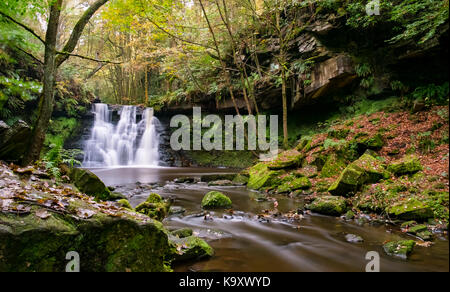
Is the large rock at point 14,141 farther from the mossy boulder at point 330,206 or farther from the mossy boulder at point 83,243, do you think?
the mossy boulder at point 330,206

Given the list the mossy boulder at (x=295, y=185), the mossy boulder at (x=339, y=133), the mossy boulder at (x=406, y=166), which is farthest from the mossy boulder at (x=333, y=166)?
the mossy boulder at (x=406, y=166)

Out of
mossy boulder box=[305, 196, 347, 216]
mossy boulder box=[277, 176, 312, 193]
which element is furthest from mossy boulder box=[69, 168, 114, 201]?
mossy boulder box=[277, 176, 312, 193]

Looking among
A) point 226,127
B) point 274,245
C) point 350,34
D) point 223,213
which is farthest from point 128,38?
point 274,245

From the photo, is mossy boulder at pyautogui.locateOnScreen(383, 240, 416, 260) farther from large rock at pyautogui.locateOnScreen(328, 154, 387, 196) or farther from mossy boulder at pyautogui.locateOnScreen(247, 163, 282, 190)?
mossy boulder at pyautogui.locateOnScreen(247, 163, 282, 190)

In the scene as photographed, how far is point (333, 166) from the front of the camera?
7.58m

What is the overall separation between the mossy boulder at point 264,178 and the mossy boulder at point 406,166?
3.35 metres

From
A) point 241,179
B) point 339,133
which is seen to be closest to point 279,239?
point 241,179

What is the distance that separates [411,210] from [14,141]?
7695 mm

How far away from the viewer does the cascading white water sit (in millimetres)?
16328

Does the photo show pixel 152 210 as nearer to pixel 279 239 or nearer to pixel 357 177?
pixel 279 239

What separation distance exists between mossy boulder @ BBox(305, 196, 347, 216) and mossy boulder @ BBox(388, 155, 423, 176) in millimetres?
1412
